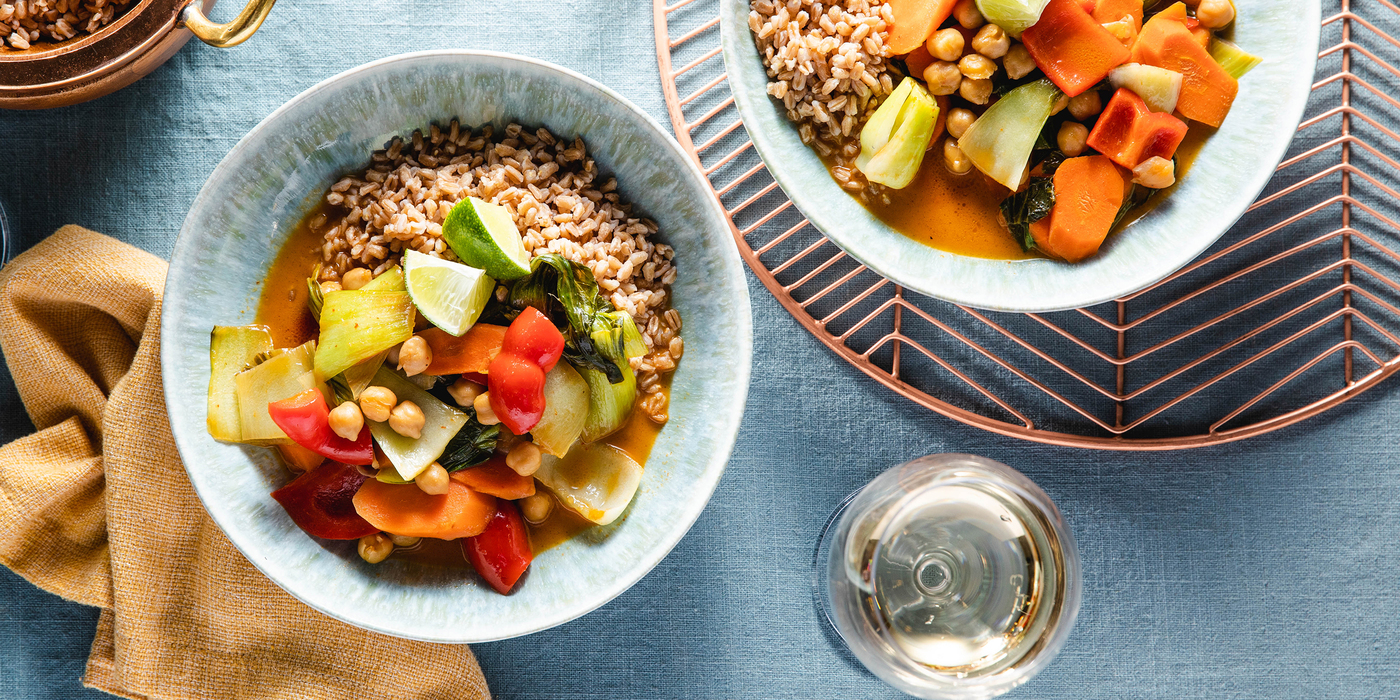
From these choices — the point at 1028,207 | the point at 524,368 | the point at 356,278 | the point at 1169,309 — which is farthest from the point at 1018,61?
the point at 356,278

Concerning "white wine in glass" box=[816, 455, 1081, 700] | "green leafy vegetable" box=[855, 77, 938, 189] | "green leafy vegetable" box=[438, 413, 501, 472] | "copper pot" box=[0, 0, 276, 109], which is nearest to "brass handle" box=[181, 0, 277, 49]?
"copper pot" box=[0, 0, 276, 109]

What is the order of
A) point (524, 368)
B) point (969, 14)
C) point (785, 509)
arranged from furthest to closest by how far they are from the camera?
point (785, 509) → point (969, 14) → point (524, 368)

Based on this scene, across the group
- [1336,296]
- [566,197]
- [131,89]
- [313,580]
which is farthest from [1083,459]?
[131,89]

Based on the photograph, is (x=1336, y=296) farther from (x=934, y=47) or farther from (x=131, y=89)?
(x=131, y=89)

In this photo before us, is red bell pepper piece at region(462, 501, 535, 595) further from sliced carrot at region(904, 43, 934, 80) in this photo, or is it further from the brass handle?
sliced carrot at region(904, 43, 934, 80)

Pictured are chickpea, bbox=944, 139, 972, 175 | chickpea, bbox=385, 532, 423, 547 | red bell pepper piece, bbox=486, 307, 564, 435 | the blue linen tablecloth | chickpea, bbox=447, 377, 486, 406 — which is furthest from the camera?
the blue linen tablecloth

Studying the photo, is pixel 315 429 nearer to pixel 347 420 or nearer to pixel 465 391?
pixel 347 420

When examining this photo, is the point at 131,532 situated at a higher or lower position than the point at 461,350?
lower
